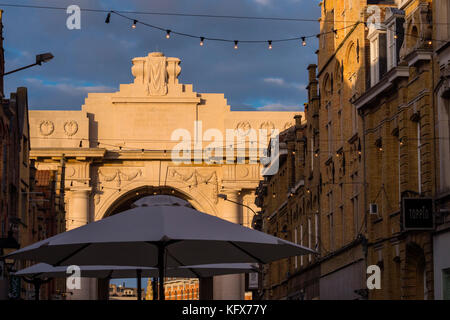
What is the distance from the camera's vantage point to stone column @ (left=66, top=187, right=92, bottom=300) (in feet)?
290

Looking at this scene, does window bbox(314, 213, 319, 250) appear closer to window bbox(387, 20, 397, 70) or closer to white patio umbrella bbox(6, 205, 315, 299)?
window bbox(387, 20, 397, 70)

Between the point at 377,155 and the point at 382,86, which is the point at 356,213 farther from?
the point at 382,86

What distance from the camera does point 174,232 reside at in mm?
16219

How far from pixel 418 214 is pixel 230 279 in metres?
63.9

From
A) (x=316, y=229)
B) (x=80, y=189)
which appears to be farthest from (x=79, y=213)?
(x=316, y=229)

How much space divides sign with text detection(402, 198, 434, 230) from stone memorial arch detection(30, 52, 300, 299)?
194ft

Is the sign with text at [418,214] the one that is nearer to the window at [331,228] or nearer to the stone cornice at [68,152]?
the window at [331,228]

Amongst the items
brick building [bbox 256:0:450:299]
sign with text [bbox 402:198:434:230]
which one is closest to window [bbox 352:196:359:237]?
brick building [bbox 256:0:450:299]

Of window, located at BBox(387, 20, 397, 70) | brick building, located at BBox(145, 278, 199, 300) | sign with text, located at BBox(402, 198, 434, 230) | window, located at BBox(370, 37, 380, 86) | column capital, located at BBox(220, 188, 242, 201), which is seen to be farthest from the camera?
brick building, located at BBox(145, 278, 199, 300)

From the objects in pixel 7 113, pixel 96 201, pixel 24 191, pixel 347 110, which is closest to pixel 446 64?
pixel 347 110

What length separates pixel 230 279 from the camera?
3639 inches

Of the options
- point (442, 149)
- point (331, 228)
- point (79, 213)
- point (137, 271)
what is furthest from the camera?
point (79, 213)
